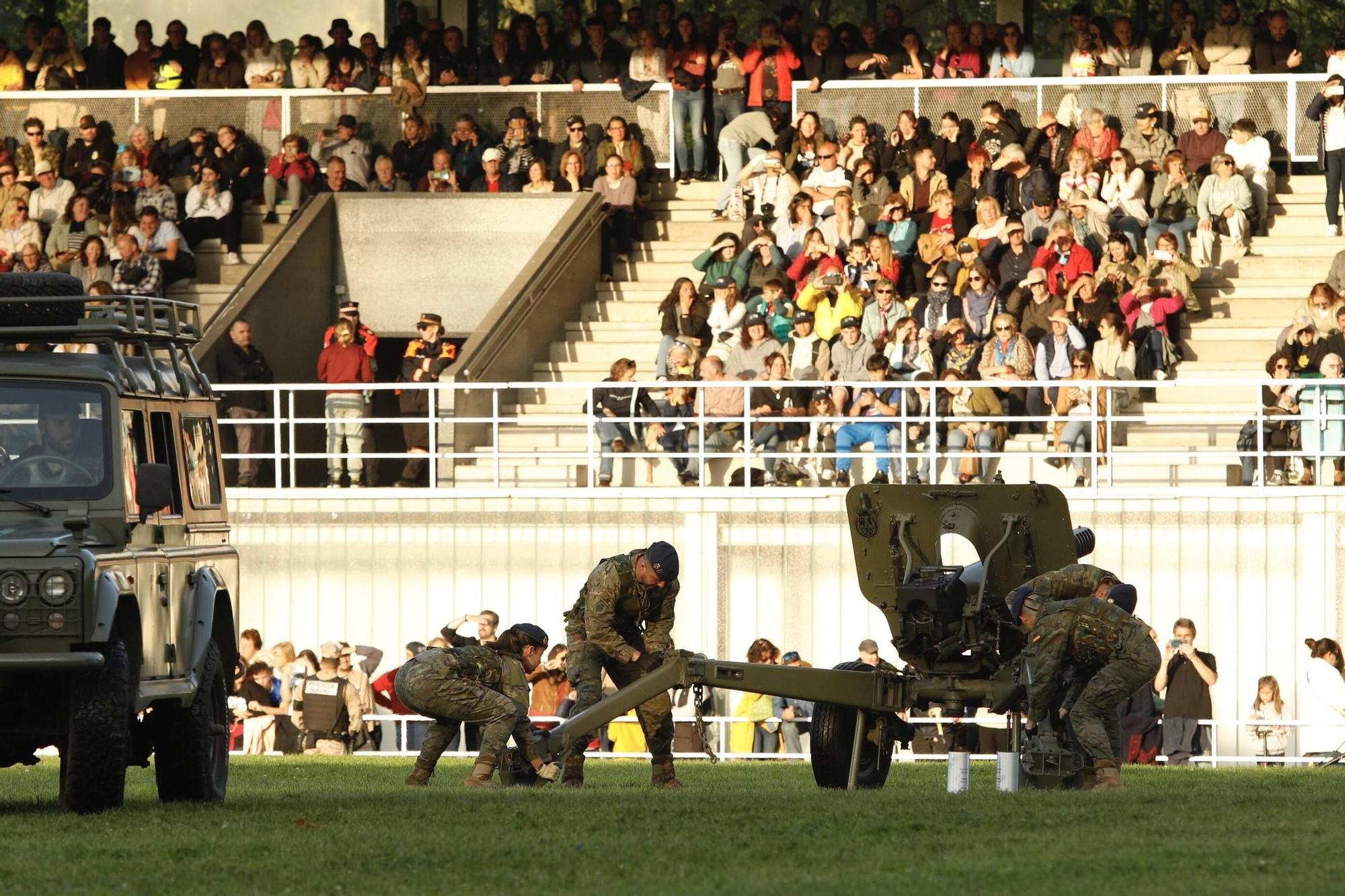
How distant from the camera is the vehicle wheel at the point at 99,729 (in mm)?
12758

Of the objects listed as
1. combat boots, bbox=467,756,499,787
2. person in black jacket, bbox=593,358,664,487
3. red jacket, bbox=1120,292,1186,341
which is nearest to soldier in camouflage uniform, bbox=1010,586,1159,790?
combat boots, bbox=467,756,499,787

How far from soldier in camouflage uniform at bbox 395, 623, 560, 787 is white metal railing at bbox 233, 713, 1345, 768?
17.6 feet

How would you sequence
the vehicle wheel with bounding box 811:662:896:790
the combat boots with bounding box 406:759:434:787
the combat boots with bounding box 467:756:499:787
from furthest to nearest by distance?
the combat boots with bounding box 406:759:434:787 < the vehicle wheel with bounding box 811:662:896:790 < the combat boots with bounding box 467:756:499:787

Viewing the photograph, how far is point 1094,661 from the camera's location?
15.5m

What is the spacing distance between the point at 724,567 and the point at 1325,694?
5.70 metres

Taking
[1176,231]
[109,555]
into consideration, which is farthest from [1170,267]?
[109,555]

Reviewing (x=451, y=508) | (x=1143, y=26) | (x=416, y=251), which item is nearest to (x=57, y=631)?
(x=451, y=508)

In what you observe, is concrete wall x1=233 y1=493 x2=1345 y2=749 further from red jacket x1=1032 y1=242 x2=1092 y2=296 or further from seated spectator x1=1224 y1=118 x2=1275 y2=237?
seated spectator x1=1224 y1=118 x2=1275 y2=237

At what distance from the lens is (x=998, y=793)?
15.1 m

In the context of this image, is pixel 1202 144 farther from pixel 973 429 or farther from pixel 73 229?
pixel 73 229

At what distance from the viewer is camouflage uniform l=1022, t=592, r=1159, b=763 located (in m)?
15.3

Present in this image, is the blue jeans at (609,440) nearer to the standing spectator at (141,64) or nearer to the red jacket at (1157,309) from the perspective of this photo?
the red jacket at (1157,309)

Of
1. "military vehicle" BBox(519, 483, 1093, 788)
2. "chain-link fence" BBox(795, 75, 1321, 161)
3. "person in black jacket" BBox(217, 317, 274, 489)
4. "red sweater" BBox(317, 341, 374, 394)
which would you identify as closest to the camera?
"military vehicle" BBox(519, 483, 1093, 788)

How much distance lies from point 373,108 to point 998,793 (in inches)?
746
